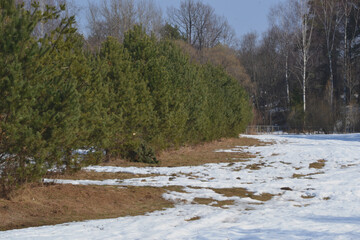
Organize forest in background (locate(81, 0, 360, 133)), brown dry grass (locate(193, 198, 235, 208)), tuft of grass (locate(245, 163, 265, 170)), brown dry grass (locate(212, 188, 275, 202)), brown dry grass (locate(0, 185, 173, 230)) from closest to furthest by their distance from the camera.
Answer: brown dry grass (locate(0, 185, 173, 230))
brown dry grass (locate(193, 198, 235, 208))
brown dry grass (locate(212, 188, 275, 202))
tuft of grass (locate(245, 163, 265, 170))
forest in background (locate(81, 0, 360, 133))

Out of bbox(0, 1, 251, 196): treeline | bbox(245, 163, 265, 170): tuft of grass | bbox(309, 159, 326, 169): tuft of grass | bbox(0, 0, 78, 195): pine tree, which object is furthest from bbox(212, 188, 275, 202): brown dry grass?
bbox(309, 159, 326, 169): tuft of grass

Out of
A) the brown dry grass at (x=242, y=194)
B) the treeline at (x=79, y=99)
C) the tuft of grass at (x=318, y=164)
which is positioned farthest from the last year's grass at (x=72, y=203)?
the tuft of grass at (x=318, y=164)

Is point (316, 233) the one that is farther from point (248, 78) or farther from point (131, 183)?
point (248, 78)

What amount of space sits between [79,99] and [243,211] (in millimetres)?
4218

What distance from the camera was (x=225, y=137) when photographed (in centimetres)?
2666

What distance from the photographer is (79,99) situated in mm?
8320

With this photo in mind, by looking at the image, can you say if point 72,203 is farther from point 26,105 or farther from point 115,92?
point 115,92

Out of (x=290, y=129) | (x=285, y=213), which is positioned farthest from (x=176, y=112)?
(x=290, y=129)

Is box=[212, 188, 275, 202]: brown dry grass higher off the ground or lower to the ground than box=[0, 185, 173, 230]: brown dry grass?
lower

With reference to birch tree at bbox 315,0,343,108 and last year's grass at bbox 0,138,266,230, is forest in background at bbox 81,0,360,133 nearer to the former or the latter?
birch tree at bbox 315,0,343,108

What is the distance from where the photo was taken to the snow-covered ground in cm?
514

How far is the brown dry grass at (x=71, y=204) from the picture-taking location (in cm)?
598

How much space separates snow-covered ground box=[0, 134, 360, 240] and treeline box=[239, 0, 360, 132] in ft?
91.1

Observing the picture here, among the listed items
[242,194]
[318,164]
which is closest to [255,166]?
[318,164]
